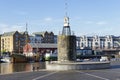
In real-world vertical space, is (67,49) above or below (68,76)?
above

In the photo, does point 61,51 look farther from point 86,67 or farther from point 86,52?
point 86,52

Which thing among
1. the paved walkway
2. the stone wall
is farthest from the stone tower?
the paved walkway

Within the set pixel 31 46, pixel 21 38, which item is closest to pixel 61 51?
pixel 31 46

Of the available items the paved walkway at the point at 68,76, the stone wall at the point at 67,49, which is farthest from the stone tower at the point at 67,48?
the paved walkway at the point at 68,76

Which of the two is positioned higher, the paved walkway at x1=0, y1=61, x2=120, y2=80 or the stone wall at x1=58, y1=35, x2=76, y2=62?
the stone wall at x1=58, y1=35, x2=76, y2=62

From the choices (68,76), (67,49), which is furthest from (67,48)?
(68,76)

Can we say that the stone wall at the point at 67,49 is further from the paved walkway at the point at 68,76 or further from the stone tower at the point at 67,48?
the paved walkway at the point at 68,76

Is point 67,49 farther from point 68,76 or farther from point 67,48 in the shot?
point 68,76

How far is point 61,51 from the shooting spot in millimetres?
44656

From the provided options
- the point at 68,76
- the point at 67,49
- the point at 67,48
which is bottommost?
the point at 68,76

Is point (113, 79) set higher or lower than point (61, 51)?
lower

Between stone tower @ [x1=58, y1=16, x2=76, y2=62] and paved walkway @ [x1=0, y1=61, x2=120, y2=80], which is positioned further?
stone tower @ [x1=58, y1=16, x2=76, y2=62]

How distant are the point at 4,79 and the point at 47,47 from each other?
108 m

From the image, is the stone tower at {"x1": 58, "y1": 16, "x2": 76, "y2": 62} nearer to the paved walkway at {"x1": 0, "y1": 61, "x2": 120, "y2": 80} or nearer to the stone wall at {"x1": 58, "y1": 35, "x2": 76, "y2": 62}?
the stone wall at {"x1": 58, "y1": 35, "x2": 76, "y2": 62}
